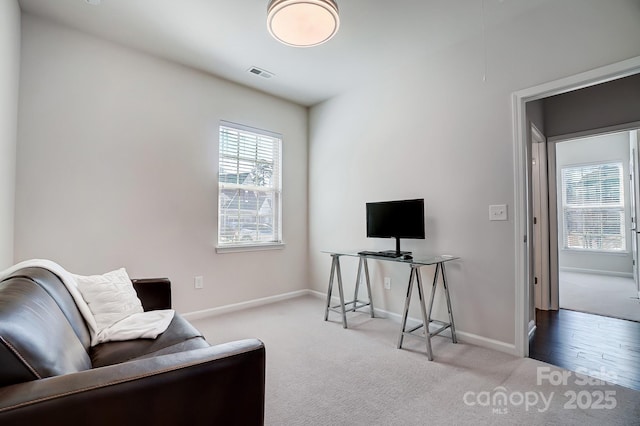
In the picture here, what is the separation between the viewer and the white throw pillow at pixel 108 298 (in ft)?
5.73

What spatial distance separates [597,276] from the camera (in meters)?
5.68

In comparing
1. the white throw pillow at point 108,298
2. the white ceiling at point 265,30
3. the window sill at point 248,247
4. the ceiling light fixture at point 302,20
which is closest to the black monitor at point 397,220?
the window sill at point 248,247

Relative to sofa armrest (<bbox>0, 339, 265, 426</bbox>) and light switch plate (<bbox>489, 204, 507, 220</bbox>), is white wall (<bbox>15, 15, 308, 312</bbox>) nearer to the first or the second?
sofa armrest (<bbox>0, 339, 265, 426</bbox>)

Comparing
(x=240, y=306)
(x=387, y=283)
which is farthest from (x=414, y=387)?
(x=240, y=306)

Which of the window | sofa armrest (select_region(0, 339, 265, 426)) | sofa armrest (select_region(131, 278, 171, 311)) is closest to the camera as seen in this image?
sofa armrest (select_region(0, 339, 265, 426))

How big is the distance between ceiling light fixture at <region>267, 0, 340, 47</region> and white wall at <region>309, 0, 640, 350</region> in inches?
57.7

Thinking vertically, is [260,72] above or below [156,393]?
above

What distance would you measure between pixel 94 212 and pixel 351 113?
2941 mm

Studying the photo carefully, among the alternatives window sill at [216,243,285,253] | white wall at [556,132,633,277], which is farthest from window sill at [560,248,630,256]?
window sill at [216,243,285,253]

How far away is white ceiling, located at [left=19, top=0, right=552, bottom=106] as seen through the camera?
2348 millimetres

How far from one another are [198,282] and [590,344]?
377 centimetres

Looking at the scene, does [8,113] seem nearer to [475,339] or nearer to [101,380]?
[101,380]

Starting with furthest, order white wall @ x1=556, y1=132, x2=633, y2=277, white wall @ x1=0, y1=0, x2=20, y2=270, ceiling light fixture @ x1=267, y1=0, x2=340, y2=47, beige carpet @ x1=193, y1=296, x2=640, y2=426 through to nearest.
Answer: white wall @ x1=556, y1=132, x2=633, y2=277 < white wall @ x1=0, y1=0, x2=20, y2=270 < ceiling light fixture @ x1=267, y1=0, x2=340, y2=47 < beige carpet @ x1=193, y1=296, x2=640, y2=426

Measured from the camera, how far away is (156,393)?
35.8 inches
